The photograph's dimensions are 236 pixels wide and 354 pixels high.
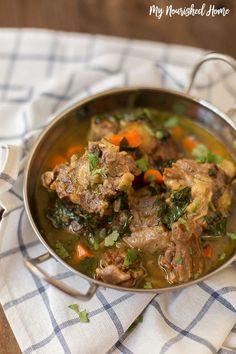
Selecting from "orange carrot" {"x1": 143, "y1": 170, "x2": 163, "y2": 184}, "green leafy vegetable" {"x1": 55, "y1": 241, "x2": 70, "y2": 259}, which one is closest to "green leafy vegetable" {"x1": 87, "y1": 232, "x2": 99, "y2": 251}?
"green leafy vegetable" {"x1": 55, "y1": 241, "x2": 70, "y2": 259}

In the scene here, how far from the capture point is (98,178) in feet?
10.6

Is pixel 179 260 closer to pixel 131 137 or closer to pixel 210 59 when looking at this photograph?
pixel 131 137

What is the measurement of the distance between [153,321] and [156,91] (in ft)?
5.39

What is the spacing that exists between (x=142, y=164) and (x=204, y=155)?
49 cm

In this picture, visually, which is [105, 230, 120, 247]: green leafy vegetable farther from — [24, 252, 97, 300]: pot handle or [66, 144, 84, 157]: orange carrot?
[66, 144, 84, 157]: orange carrot

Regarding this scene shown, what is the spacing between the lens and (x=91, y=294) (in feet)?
10.2

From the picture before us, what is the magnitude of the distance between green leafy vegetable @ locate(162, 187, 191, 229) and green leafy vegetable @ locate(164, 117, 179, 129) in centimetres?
79

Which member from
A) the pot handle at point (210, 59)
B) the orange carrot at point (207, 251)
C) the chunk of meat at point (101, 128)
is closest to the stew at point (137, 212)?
the orange carrot at point (207, 251)

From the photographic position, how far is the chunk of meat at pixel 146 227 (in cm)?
326

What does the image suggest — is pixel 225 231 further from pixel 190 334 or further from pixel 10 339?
pixel 10 339

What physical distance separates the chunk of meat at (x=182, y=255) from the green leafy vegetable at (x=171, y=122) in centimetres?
98

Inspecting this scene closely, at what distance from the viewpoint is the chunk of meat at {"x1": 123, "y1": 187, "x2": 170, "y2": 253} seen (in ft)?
10.7

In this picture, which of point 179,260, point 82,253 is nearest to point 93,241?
point 82,253

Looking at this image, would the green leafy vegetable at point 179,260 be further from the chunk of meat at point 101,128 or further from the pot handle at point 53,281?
the chunk of meat at point 101,128
